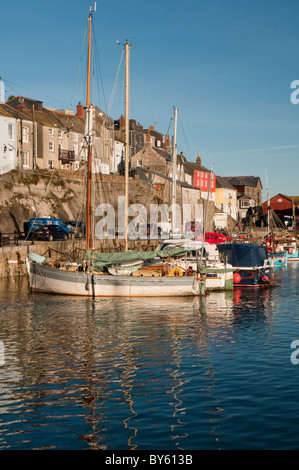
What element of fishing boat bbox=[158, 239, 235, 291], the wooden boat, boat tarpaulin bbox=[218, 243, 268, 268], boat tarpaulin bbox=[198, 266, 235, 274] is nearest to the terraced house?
boat tarpaulin bbox=[218, 243, 268, 268]

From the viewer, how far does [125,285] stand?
36750mm

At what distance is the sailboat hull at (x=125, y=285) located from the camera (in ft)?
120

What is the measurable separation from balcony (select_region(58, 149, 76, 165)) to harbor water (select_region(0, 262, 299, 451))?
183 ft

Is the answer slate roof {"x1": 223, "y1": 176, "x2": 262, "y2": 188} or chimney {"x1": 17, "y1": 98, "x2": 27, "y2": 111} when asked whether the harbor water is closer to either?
chimney {"x1": 17, "y1": 98, "x2": 27, "y2": 111}

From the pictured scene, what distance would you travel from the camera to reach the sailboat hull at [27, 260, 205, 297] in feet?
120

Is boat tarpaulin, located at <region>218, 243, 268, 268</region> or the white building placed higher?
the white building

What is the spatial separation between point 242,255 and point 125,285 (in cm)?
1391

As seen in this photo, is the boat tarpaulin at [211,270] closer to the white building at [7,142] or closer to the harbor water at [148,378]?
the harbor water at [148,378]

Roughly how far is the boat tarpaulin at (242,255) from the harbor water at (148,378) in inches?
544

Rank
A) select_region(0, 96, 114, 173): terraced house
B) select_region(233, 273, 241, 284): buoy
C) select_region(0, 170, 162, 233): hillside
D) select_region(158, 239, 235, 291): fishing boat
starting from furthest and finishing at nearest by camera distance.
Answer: select_region(0, 96, 114, 173): terraced house
select_region(0, 170, 162, 233): hillside
select_region(233, 273, 241, 284): buoy
select_region(158, 239, 235, 291): fishing boat

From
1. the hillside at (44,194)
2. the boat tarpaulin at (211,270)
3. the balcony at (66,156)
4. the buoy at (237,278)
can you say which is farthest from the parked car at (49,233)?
the balcony at (66,156)

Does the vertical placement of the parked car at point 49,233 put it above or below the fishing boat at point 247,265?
above
